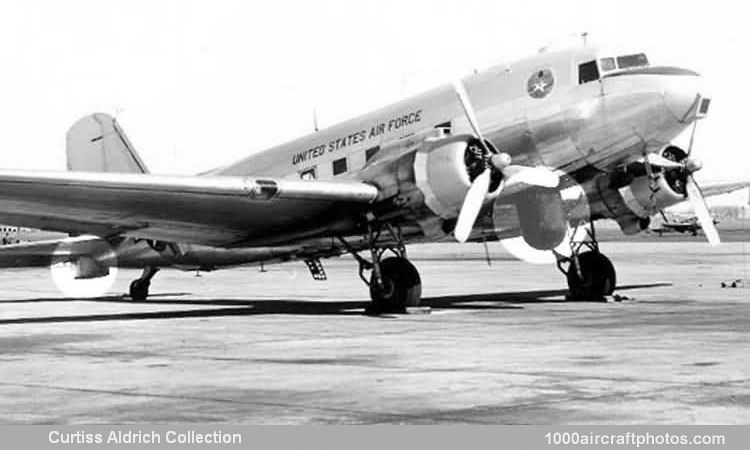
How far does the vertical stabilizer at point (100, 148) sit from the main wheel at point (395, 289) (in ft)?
29.5

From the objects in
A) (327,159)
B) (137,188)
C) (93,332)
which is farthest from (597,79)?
(93,332)

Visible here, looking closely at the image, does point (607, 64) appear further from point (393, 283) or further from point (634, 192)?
point (393, 283)

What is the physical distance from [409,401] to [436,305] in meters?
14.1

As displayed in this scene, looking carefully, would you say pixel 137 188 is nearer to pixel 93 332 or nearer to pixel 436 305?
pixel 93 332

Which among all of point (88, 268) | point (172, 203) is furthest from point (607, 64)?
point (88, 268)

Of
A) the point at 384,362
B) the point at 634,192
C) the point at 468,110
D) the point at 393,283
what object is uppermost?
the point at 468,110

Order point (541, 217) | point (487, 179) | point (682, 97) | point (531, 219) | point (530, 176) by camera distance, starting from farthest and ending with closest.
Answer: point (541, 217), point (531, 219), point (530, 176), point (682, 97), point (487, 179)

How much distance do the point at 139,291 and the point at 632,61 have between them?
14227mm

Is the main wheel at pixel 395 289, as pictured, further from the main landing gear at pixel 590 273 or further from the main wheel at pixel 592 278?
the main wheel at pixel 592 278

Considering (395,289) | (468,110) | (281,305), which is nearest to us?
(468,110)

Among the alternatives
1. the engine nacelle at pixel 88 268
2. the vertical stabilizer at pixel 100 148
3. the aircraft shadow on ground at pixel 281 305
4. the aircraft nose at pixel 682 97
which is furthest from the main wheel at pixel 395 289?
the vertical stabilizer at pixel 100 148

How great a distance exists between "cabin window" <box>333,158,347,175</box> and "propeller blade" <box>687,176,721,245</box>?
703 cm

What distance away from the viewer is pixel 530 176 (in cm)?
2000

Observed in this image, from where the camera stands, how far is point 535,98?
68.2 feet
